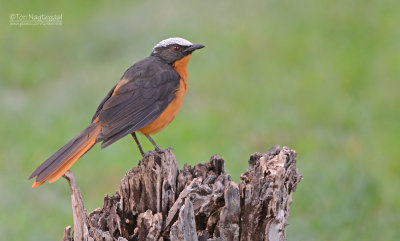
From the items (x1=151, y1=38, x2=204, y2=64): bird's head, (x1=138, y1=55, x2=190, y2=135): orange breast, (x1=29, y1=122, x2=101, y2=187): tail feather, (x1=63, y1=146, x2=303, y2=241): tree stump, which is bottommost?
(x1=63, y1=146, x2=303, y2=241): tree stump

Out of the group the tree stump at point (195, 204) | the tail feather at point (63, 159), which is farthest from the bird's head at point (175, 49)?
the tree stump at point (195, 204)

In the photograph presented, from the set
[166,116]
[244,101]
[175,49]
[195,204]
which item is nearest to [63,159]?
[195,204]

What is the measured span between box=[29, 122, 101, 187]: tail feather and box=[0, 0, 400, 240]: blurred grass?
307 centimetres

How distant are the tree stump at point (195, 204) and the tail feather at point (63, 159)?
4.1 inches

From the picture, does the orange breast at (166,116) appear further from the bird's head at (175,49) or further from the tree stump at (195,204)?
the tree stump at (195,204)

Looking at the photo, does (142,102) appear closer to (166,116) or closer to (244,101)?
(166,116)

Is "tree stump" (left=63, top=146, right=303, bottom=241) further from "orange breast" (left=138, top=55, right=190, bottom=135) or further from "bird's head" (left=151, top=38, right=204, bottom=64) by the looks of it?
"bird's head" (left=151, top=38, right=204, bottom=64)

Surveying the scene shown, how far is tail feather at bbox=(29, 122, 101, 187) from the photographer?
4.82m

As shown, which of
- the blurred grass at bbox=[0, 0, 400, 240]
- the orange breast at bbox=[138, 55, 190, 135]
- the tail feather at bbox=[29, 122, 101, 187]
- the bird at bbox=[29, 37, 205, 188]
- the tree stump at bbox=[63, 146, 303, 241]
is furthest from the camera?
the blurred grass at bbox=[0, 0, 400, 240]

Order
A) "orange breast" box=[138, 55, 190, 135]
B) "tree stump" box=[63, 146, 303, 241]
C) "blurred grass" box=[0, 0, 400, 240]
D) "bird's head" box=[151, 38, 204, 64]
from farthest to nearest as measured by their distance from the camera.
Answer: "blurred grass" box=[0, 0, 400, 240]
"bird's head" box=[151, 38, 204, 64]
"orange breast" box=[138, 55, 190, 135]
"tree stump" box=[63, 146, 303, 241]

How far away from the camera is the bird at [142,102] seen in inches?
213

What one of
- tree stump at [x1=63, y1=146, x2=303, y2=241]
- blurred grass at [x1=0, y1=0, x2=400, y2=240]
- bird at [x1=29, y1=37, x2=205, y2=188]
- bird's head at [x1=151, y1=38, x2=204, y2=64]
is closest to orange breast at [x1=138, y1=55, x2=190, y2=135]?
bird at [x1=29, y1=37, x2=205, y2=188]

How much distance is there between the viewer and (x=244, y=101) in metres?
10.8

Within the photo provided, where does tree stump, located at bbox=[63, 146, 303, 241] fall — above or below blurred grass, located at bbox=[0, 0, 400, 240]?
below
